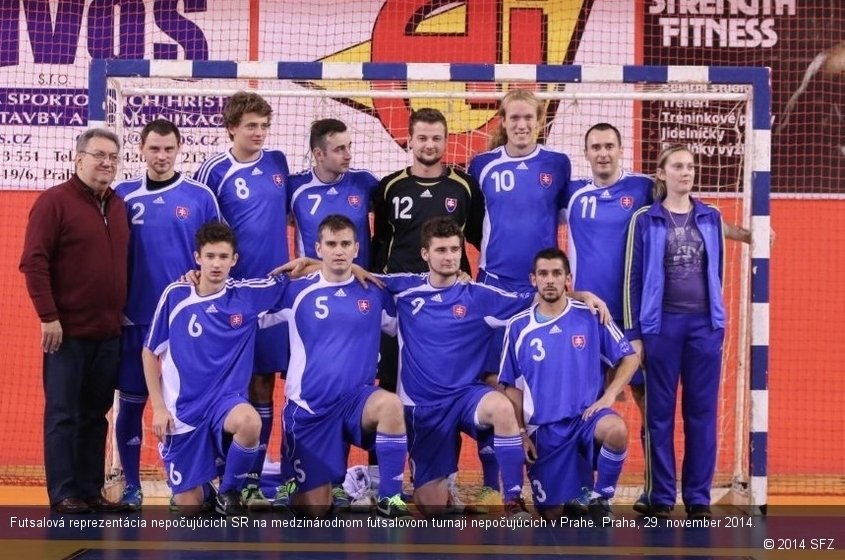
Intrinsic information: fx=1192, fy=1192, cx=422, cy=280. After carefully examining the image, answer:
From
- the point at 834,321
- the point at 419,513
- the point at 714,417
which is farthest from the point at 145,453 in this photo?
the point at 834,321

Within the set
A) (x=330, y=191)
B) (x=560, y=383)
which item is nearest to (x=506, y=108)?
(x=330, y=191)

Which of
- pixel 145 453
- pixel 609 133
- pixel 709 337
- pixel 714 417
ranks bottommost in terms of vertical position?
pixel 145 453

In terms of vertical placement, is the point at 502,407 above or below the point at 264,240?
below

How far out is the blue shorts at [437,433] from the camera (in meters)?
5.97

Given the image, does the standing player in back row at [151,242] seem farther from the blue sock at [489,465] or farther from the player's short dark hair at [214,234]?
the blue sock at [489,465]

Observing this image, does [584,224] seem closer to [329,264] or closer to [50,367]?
[329,264]

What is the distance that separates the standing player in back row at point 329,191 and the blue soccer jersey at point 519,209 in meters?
0.65

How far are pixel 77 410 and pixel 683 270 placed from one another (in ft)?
10.3

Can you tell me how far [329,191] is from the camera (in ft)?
20.8

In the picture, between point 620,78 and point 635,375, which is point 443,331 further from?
point 620,78

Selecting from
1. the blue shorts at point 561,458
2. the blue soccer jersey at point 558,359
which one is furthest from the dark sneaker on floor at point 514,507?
the blue soccer jersey at point 558,359

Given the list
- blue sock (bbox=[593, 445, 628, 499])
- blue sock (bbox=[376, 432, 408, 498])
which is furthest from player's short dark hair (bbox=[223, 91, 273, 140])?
blue sock (bbox=[593, 445, 628, 499])

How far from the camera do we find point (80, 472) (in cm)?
605

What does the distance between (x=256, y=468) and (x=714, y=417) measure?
2.36 meters
